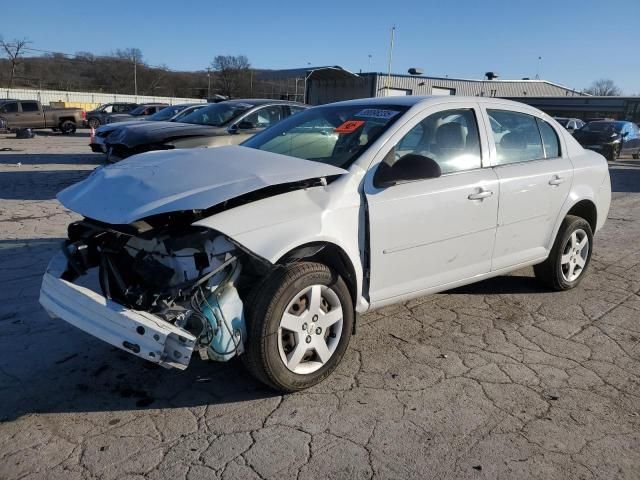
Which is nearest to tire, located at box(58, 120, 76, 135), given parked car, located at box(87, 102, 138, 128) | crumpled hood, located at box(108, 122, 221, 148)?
parked car, located at box(87, 102, 138, 128)

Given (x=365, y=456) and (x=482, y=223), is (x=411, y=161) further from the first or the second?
(x=365, y=456)

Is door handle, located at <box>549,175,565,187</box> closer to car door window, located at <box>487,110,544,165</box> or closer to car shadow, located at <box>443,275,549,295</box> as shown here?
car door window, located at <box>487,110,544,165</box>

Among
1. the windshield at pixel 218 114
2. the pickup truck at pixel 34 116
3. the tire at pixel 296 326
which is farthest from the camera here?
Answer: the pickup truck at pixel 34 116

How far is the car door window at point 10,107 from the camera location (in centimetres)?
2475

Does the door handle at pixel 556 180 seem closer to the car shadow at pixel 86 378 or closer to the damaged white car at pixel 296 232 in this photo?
the damaged white car at pixel 296 232

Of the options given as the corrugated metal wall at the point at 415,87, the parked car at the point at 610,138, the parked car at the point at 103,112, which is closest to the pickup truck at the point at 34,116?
the parked car at the point at 103,112

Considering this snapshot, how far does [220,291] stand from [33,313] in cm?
215

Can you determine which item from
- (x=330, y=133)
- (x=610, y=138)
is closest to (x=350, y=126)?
(x=330, y=133)

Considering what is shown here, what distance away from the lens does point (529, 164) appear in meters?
4.50

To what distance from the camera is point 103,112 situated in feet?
99.0

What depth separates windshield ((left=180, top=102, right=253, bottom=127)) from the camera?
10.0m

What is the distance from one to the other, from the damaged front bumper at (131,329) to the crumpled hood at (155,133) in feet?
21.1

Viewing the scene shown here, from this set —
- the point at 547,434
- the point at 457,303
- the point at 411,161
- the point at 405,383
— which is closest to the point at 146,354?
the point at 405,383

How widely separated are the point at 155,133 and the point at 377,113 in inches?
240
